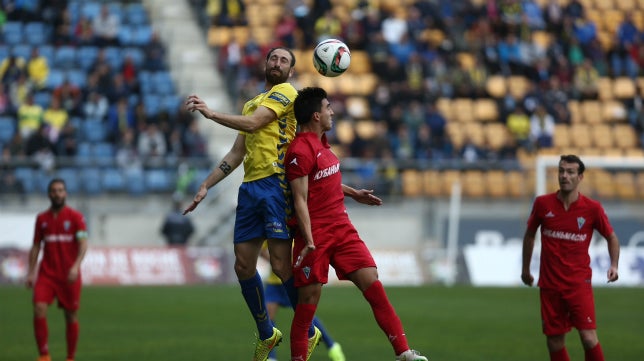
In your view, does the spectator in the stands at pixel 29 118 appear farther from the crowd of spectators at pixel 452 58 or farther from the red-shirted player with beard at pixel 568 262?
the red-shirted player with beard at pixel 568 262

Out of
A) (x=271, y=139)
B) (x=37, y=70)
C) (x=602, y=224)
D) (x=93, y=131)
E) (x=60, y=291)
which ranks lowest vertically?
(x=60, y=291)

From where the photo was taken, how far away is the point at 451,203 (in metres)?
28.7

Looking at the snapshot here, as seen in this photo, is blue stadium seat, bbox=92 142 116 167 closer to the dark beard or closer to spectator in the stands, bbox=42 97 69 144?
spectator in the stands, bbox=42 97 69 144

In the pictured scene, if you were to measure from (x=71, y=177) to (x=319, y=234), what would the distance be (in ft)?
58.6

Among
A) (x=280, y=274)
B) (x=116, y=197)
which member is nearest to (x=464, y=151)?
(x=116, y=197)

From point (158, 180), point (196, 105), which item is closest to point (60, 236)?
point (196, 105)

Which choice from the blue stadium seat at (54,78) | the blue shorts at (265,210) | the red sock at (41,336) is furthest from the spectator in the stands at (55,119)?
the blue shorts at (265,210)

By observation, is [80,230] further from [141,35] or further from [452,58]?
[452,58]

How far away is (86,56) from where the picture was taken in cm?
3142

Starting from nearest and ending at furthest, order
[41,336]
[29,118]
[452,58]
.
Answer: [41,336], [29,118], [452,58]

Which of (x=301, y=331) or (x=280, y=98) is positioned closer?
(x=301, y=331)

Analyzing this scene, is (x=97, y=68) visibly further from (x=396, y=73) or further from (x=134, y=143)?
(x=396, y=73)

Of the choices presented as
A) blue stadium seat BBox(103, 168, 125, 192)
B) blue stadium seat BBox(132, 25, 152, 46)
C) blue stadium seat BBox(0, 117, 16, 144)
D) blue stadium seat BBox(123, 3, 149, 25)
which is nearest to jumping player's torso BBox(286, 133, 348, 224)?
blue stadium seat BBox(103, 168, 125, 192)

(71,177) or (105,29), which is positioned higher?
(105,29)
